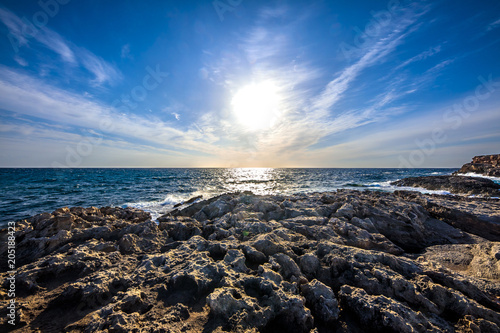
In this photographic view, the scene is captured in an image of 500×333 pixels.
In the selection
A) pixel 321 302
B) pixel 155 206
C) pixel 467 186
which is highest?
pixel 467 186

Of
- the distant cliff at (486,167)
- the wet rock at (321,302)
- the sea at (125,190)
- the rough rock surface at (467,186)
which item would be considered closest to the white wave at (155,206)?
the sea at (125,190)

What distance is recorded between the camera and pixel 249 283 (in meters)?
4.16

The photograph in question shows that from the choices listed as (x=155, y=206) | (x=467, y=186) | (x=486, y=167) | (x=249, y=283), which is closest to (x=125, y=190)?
(x=155, y=206)

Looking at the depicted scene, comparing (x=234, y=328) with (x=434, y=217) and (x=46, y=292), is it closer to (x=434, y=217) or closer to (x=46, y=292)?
(x=46, y=292)

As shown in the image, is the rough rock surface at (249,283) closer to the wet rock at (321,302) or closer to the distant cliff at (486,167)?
the wet rock at (321,302)

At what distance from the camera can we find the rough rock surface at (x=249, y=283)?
11.0ft

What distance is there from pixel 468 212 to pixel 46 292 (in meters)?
16.4

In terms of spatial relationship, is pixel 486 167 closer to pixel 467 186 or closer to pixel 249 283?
pixel 467 186

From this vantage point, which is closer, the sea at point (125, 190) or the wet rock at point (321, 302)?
the wet rock at point (321, 302)

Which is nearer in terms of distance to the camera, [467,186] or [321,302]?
[321,302]

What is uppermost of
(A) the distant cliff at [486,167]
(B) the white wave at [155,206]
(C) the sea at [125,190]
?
(A) the distant cliff at [486,167]

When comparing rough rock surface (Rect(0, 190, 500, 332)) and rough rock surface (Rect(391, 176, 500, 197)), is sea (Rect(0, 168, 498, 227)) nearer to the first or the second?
rough rock surface (Rect(391, 176, 500, 197))

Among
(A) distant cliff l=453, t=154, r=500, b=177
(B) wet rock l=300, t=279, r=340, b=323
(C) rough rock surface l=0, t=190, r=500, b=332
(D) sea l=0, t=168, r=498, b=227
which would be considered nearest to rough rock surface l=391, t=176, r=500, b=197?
(D) sea l=0, t=168, r=498, b=227

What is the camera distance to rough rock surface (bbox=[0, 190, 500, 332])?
336cm
